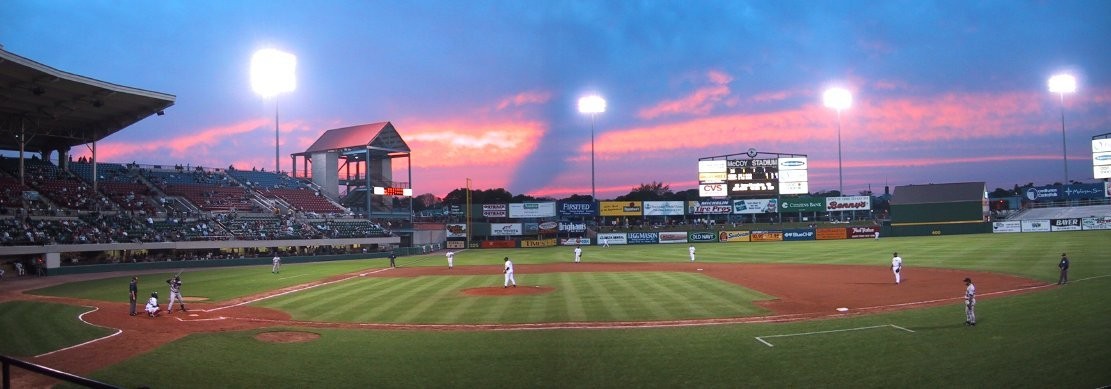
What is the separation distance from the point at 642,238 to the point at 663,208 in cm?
893

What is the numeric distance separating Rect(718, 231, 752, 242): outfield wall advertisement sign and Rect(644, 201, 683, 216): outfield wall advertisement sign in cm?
999

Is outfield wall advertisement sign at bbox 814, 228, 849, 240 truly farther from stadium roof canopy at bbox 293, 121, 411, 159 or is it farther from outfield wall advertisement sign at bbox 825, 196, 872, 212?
stadium roof canopy at bbox 293, 121, 411, 159

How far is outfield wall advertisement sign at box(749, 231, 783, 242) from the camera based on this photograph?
236ft

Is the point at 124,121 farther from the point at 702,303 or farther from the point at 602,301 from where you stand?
the point at 702,303

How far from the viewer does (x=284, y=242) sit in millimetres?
55125

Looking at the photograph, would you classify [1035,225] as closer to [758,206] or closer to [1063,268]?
[758,206]

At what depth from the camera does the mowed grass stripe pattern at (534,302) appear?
1959 centimetres

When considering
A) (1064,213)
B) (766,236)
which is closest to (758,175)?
(766,236)

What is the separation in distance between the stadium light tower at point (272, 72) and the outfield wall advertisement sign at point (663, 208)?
47628 millimetres

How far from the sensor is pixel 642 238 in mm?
76375

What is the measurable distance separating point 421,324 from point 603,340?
6.19 metres

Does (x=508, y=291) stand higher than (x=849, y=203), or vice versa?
(x=849, y=203)

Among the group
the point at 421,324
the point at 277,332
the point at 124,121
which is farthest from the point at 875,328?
the point at 124,121

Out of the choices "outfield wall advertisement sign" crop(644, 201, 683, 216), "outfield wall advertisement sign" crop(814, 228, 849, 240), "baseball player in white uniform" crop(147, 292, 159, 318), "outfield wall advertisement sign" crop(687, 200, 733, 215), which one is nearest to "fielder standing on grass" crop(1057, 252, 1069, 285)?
"baseball player in white uniform" crop(147, 292, 159, 318)
